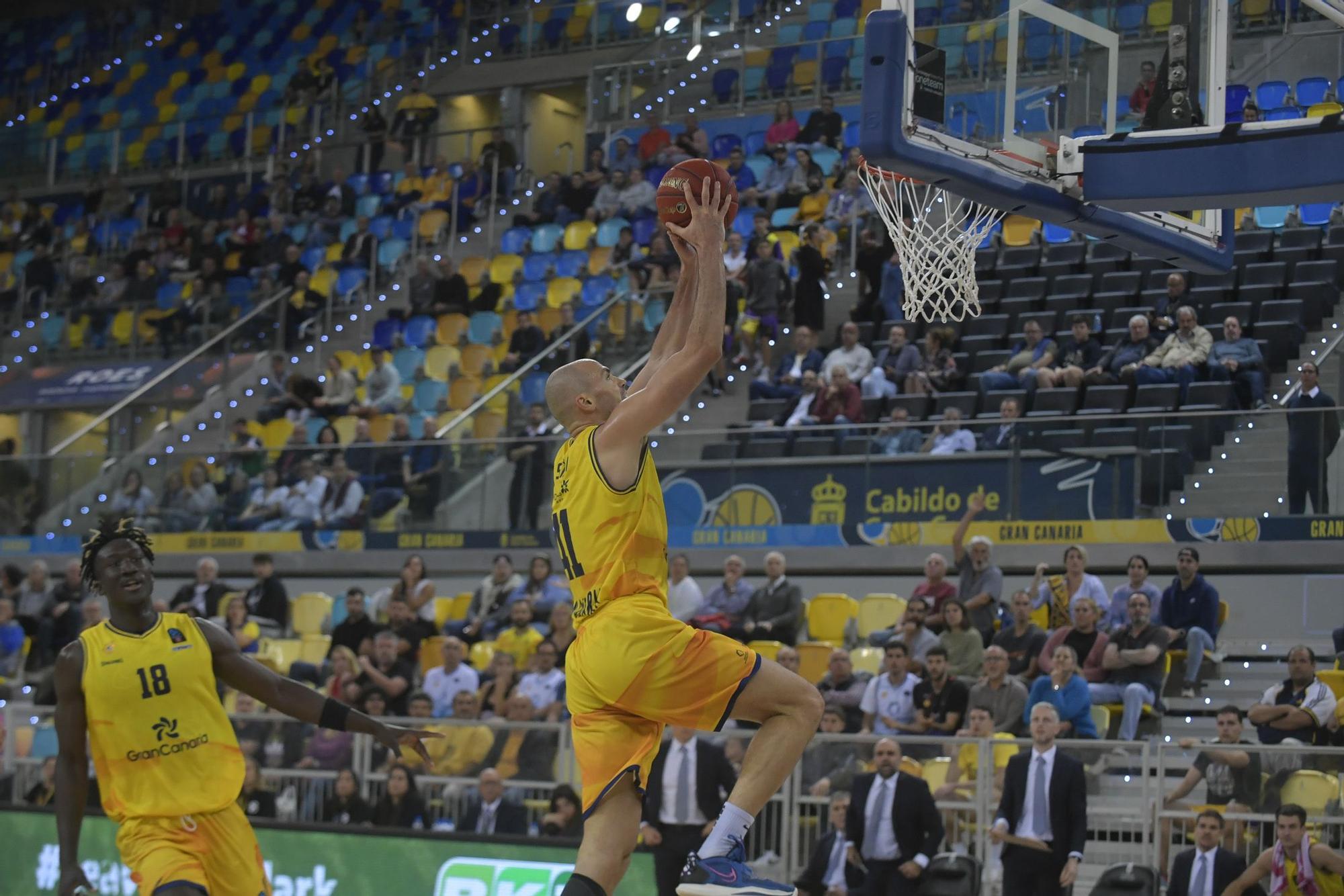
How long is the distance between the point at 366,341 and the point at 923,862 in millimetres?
14654

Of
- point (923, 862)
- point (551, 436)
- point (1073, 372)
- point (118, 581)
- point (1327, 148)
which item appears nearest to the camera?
point (118, 581)

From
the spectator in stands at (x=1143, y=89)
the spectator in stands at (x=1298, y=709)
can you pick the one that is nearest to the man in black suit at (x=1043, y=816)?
the spectator in stands at (x=1298, y=709)

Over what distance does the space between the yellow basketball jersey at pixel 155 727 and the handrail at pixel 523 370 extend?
11.6 m

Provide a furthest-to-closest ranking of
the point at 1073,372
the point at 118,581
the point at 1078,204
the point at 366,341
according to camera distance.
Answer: the point at 366,341 < the point at 1073,372 < the point at 1078,204 < the point at 118,581

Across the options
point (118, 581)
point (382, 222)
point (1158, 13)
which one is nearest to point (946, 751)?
point (1158, 13)

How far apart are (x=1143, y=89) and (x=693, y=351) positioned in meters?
4.23

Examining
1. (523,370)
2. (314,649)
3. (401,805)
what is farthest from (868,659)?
(523,370)

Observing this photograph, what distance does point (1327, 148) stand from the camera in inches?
324

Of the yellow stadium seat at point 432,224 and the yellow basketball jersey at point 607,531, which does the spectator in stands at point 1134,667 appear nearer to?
the yellow basketball jersey at point 607,531

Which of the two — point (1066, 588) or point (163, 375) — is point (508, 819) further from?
point (163, 375)

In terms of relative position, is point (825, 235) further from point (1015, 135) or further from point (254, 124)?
point (254, 124)

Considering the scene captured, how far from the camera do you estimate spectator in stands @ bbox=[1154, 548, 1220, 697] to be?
13.9 meters

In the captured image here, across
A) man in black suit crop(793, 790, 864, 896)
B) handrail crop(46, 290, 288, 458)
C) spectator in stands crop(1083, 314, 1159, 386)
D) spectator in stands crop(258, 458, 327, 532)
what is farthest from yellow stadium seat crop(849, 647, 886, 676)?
handrail crop(46, 290, 288, 458)

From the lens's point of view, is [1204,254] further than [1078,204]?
Yes
